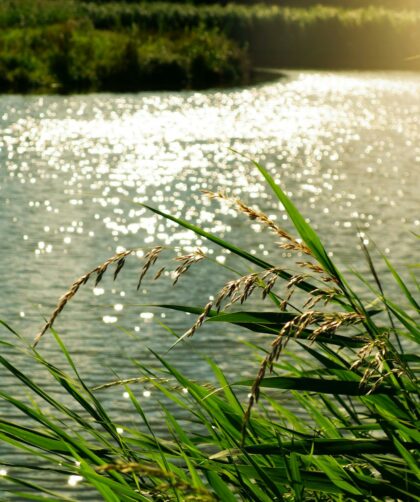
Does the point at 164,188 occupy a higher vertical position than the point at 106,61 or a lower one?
higher

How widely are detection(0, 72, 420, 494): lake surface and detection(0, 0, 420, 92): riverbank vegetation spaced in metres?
2.08

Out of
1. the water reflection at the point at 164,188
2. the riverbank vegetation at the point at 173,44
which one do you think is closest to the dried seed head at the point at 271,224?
the water reflection at the point at 164,188

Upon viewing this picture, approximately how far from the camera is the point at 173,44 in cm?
3425

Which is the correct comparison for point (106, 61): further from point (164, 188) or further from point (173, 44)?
point (164, 188)

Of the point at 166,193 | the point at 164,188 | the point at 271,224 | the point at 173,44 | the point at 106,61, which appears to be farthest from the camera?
the point at 173,44

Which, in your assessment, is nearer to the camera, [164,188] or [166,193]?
[166,193]

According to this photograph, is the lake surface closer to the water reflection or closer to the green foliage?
the water reflection

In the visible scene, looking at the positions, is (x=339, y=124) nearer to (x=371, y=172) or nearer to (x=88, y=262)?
(x=371, y=172)

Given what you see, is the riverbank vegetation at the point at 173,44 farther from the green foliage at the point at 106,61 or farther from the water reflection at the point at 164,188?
the water reflection at the point at 164,188

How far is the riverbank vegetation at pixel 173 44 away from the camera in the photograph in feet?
101

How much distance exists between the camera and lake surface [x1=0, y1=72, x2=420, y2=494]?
8.91 metres

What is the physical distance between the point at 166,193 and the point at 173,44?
1890cm

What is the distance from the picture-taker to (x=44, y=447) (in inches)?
103

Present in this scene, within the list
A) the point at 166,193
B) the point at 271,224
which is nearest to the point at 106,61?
the point at 166,193
